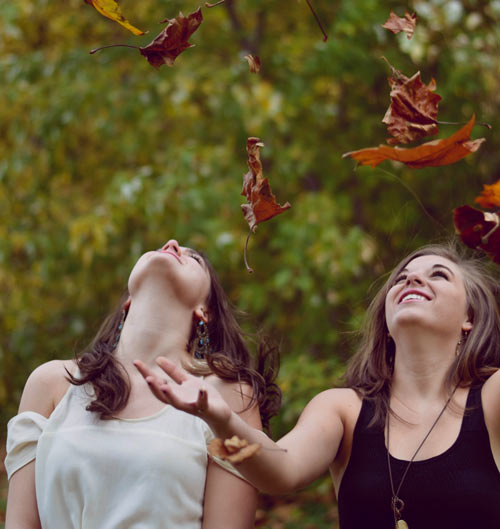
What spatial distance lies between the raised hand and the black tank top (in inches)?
25.8

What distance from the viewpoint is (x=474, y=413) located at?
2.21 m

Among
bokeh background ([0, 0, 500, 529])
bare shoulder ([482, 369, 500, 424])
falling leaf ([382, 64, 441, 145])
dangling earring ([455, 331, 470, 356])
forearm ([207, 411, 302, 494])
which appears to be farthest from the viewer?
bokeh background ([0, 0, 500, 529])

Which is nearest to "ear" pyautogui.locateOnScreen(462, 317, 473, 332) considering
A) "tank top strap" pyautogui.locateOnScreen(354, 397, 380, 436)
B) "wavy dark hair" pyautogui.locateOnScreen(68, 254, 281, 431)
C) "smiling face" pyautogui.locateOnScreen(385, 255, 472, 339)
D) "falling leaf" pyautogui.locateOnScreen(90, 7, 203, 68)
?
"smiling face" pyautogui.locateOnScreen(385, 255, 472, 339)

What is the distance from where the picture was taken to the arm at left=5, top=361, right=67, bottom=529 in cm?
222

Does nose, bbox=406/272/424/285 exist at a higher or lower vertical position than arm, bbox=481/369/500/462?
higher

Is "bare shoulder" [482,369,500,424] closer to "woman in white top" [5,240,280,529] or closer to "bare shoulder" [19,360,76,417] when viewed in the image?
"woman in white top" [5,240,280,529]

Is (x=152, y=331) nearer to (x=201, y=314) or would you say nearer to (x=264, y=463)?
(x=201, y=314)

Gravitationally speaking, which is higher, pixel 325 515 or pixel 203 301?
pixel 203 301

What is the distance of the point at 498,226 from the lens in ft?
5.39

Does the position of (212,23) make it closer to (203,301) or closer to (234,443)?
(203,301)

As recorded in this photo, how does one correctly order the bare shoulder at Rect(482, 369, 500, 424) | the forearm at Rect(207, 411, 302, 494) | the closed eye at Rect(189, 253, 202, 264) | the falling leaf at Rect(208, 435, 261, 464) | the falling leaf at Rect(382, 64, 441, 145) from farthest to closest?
the closed eye at Rect(189, 253, 202, 264) → the bare shoulder at Rect(482, 369, 500, 424) → the falling leaf at Rect(382, 64, 441, 145) → the forearm at Rect(207, 411, 302, 494) → the falling leaf at Rect(208, 435, 261, 464)

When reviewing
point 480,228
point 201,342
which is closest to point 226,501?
point 201,342

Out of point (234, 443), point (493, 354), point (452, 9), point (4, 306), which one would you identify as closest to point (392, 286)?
point (493, 354)

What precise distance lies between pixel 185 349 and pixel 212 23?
154 inches
